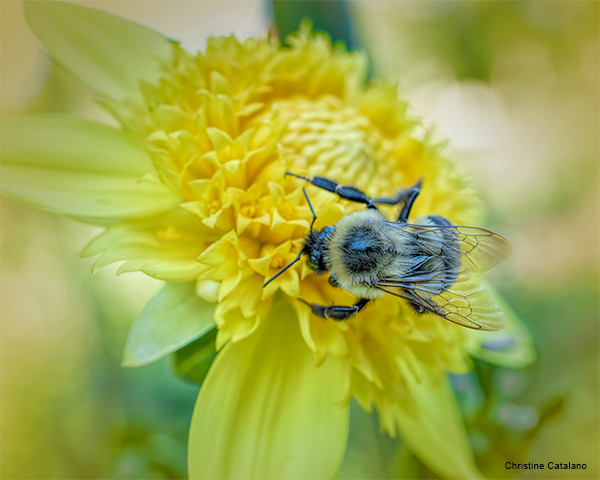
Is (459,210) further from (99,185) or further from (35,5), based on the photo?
(35,5)

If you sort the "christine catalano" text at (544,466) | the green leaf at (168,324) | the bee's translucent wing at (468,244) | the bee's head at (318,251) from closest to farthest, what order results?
the green leaf at (168,324)
the bee's head at (318,251)
the bee's translucent wing at (468,244)
the "christine catalano" text at (544,466)

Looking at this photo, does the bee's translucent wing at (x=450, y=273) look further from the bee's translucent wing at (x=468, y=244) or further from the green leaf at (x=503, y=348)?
the green leaf at (x=503, y=348)

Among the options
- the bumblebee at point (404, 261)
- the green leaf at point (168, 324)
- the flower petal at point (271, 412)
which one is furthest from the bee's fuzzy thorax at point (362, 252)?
the green leaf at point (168, 324)

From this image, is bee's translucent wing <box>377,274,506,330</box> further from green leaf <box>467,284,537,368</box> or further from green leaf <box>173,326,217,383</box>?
green leaf <box>173,326,217,383</box>

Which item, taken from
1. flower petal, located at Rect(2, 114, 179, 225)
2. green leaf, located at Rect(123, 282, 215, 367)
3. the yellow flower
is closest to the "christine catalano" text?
the yellow flower

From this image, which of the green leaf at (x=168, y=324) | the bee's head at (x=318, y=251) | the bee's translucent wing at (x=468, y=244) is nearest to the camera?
the green leaf at (x=168, y=324)


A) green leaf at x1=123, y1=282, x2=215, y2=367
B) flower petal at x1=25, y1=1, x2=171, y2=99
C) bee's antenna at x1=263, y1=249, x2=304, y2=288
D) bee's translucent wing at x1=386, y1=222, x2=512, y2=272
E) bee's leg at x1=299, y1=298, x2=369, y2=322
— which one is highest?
flower petal at x1=25, y1=1, x2=171, y2=99

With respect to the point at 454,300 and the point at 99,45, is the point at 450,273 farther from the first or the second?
the point at 99,45

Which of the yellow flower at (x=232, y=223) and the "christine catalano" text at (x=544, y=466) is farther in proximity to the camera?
the "christine catalano" text at (x=544, y=466)

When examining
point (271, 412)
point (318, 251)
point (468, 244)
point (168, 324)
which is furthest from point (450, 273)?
point (168, 324)
